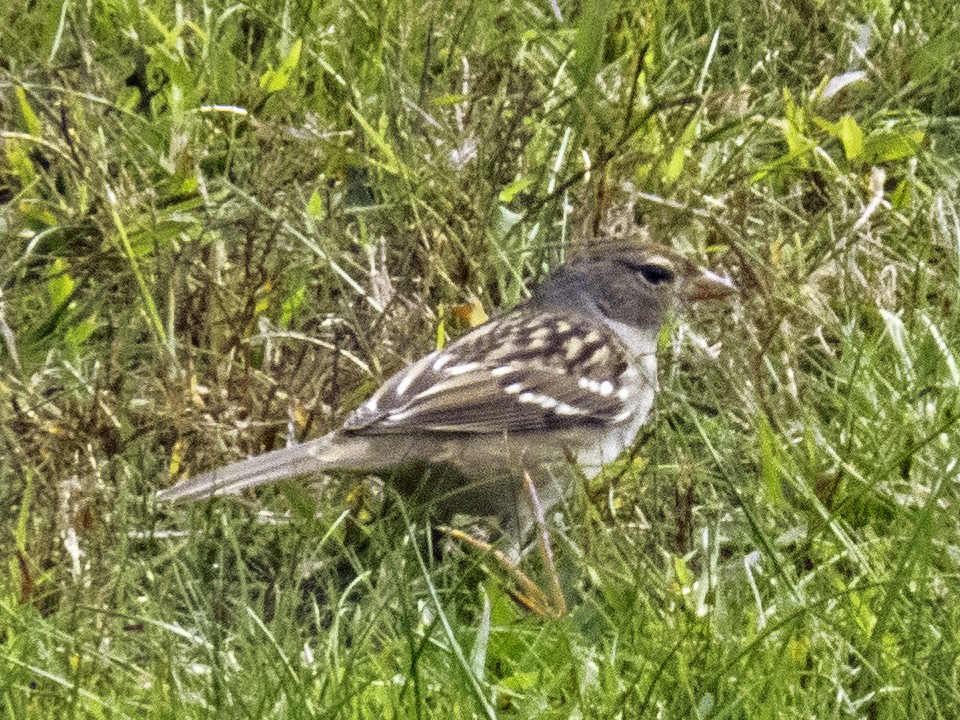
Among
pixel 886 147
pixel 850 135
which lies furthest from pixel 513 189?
pixel 886 147

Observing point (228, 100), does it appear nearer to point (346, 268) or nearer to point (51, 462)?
point (346, 268)

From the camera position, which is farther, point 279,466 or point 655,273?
point 655,273

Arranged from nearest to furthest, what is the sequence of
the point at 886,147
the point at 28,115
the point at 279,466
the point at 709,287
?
the point at 279,466 → the point at 709,287 → the point at 28,115 → the point at 886,147

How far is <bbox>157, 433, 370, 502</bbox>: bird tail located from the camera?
412cm

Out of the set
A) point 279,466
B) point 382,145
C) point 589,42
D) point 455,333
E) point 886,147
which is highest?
point 589,42

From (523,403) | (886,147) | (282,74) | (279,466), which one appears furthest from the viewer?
(282,74)

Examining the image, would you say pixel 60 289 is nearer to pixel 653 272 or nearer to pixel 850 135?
pixel 653 272

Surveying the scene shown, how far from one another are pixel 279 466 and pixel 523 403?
→ 81 cm

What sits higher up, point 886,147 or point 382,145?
point 382,145

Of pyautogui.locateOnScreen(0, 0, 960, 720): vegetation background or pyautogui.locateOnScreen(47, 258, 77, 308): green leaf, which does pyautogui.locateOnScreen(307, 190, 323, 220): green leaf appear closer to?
pyautogui.locateOnScreen(0, 0, 960, 720): vegetation background

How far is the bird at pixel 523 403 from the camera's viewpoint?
439 cm

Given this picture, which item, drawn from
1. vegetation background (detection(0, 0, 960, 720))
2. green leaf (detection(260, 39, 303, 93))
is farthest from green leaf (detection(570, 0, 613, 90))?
green leaf (detection(260, 39, 303, 93))

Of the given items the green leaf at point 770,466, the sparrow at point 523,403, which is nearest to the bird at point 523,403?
the sparrow at point 523,403

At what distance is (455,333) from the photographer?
5.16 m
